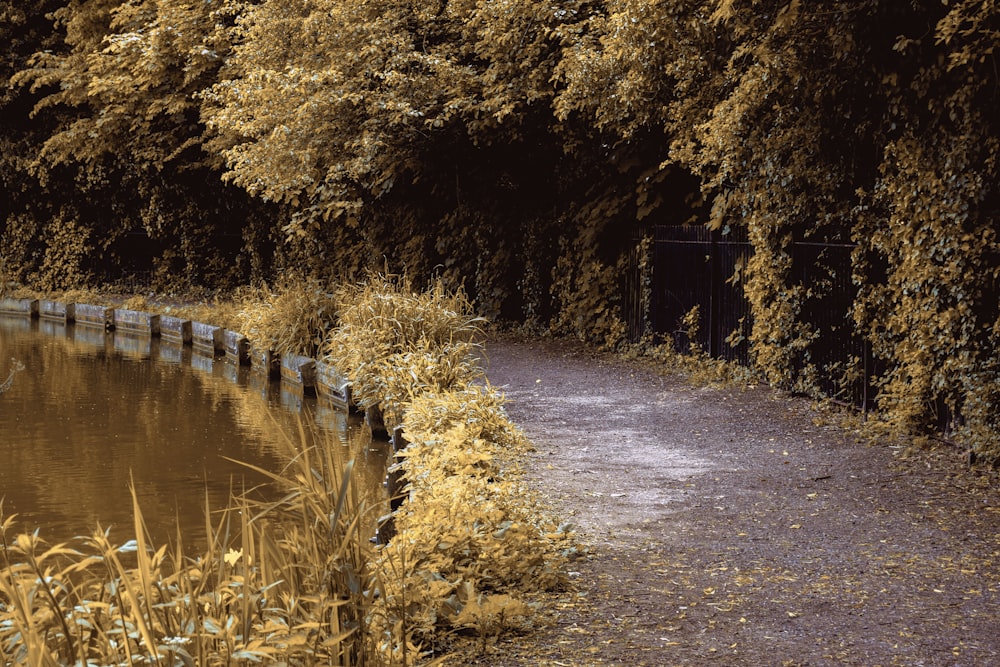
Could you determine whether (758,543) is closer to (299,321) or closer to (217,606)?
(217,606)

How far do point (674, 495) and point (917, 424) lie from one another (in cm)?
256

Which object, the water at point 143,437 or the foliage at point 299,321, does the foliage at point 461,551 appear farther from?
the foliage at point 299,321

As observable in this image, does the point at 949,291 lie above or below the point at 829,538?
above

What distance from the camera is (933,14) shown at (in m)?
8.86

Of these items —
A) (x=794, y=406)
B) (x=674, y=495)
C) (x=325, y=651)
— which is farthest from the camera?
(x=794, y=406)

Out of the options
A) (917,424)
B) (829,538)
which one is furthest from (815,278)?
(829,538)

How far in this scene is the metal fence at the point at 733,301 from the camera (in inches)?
402

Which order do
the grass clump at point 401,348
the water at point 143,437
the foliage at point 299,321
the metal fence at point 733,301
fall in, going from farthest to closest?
the foliage at point 299,321 < the grass clump at point 401,348 < the metal fence at point 733,301 < the water at point 143,437

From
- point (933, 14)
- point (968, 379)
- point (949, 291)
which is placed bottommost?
point (968, 379)

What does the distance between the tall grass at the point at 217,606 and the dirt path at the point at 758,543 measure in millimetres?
942

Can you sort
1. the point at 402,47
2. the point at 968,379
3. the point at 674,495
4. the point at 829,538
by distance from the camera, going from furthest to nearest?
the point at 402,47, the point at 968,379, the point at 674,495, the point at 829,538

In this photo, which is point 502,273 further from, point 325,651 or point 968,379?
point 325,651

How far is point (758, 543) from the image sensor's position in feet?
20.7

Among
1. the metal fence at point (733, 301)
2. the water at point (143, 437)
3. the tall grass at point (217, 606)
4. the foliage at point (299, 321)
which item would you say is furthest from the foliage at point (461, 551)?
the foliage at point (299, 321)
